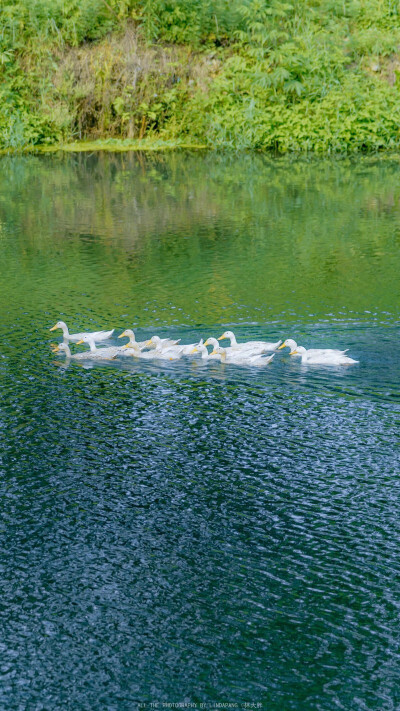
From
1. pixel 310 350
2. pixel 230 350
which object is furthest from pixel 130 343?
pixel 310 350

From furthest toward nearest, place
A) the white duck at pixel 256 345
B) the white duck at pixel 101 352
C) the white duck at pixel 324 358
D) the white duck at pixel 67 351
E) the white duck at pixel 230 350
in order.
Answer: the white duck at pixel 67 351, the white duck at pixel 101 352, the white duck at pixel 256 345, the white duck at pixel 230 350, the white duck at pixel 324 358

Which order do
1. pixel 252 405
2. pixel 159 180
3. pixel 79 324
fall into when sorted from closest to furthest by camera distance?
pixel 252 405, pixel 79 324, pixel 159 180

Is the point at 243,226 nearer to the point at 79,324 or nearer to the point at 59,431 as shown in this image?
the point at 79,324

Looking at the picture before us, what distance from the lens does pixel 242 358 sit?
14.1 m

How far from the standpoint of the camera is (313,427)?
38.8 feet

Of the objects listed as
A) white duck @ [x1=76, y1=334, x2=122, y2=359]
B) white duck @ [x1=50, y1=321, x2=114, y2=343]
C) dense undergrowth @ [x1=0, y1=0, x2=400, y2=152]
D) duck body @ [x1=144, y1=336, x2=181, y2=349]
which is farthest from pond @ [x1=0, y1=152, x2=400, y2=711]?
dense undergrowth @ [x1=0, y1=0, x2=400, y2=152]

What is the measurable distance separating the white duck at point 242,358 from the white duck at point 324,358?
43 cm

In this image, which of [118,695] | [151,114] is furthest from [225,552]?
[151,114]

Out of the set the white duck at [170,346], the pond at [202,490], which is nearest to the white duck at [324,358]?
the pond at [202,490]

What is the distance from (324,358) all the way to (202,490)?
3970 mm

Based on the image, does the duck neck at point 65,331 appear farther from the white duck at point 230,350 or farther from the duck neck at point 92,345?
the white duck at point 230,350

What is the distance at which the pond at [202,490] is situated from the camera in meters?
7.55

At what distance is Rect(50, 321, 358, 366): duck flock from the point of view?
45.3 feet

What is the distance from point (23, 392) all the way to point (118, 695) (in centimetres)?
664
